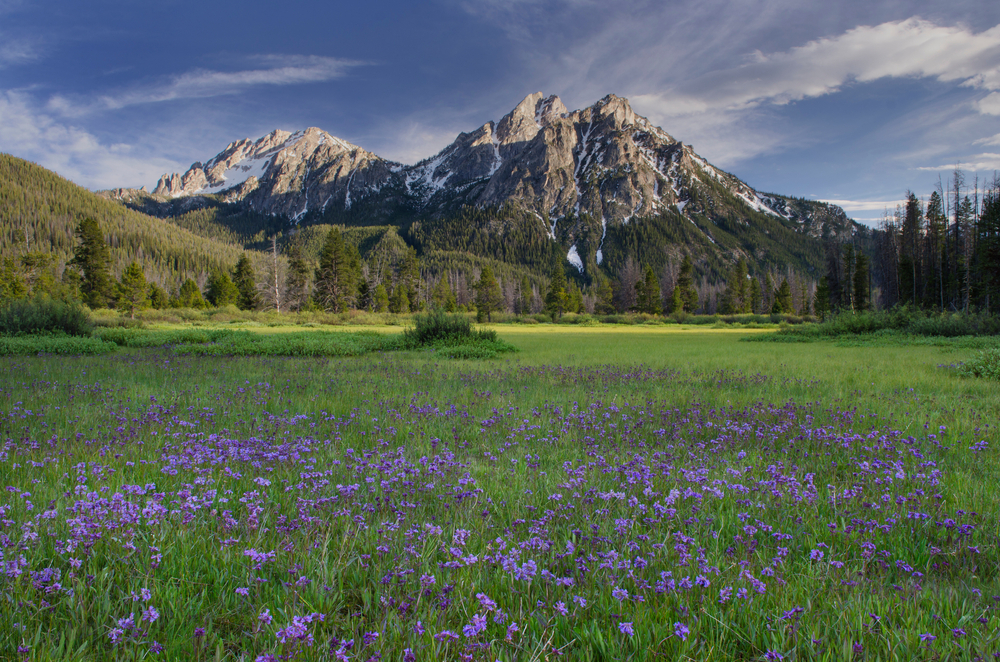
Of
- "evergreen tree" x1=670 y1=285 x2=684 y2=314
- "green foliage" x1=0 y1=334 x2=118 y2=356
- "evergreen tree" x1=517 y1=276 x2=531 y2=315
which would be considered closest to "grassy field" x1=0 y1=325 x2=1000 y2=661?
"green foliage" x1=0 y1=334 x2=118 y2=356

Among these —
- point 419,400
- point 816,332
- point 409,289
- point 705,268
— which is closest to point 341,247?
point 409,289

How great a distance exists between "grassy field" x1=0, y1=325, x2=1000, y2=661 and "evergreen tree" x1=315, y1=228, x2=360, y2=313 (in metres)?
63.6

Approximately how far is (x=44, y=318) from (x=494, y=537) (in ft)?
89.5

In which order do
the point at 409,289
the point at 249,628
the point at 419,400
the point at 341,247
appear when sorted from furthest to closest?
the point at 409,289 → the point at 341,247 → the point at 419,400 → the point at 249,628

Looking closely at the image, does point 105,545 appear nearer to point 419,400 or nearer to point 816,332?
point 419,400

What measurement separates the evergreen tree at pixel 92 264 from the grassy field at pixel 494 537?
6260 centimetres

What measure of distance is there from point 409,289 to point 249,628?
8666cm

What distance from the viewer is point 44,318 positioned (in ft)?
66.8

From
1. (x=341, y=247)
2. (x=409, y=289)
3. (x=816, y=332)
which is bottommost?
(x=816, y=332)

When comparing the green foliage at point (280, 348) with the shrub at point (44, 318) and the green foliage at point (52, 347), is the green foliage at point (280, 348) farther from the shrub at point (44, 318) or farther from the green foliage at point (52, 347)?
the shrub at point (44, 318)

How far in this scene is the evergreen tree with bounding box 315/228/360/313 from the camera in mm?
66062

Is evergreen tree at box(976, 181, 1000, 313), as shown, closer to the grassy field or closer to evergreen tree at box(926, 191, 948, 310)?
evergreen tree at box(926, 191, 948, 310)

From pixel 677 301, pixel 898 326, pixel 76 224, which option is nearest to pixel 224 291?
pixel 677 301

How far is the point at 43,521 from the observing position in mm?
2488
